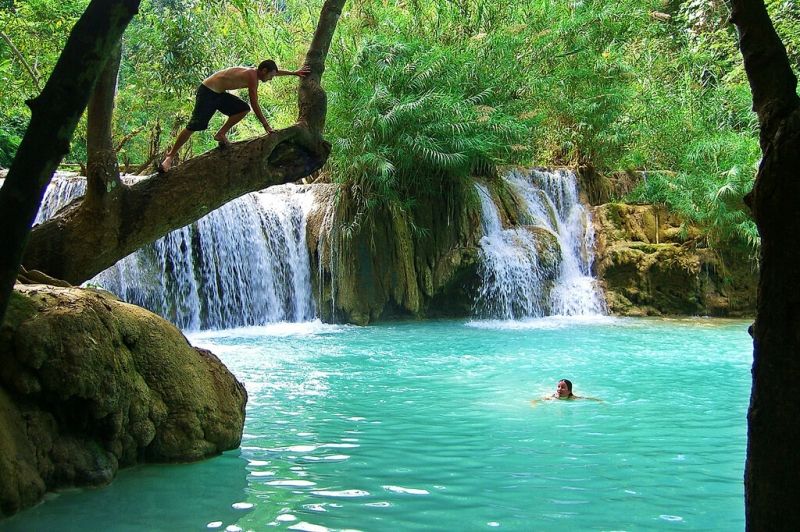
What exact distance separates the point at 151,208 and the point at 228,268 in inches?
341

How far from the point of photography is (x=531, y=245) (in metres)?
15.7

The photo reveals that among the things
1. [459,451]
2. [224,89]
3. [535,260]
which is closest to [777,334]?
[459,451]

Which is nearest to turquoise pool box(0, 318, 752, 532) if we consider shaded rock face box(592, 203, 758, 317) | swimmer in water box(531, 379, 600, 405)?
swimmer in water box(531, 379, 600, 405)

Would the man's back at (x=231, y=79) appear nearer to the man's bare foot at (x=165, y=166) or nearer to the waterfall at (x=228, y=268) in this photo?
the man's bare foot at (x=165, y=166)

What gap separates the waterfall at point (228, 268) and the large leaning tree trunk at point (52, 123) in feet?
33.9

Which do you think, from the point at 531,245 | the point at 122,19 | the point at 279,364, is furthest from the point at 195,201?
the point at 531,245

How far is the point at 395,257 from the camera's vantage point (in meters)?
14.9

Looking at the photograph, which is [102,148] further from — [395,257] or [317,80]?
[395,257]

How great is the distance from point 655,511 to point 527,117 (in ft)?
43.7

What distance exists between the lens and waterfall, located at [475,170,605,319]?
1519 centimetres

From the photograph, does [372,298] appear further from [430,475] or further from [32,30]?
[430,475]

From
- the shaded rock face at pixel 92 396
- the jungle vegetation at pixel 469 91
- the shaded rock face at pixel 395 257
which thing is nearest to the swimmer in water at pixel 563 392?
the shaded rock face at pixel 92 396

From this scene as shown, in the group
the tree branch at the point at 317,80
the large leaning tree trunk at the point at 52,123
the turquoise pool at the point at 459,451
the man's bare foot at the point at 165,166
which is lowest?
the turquoise pool at the point at 459,451

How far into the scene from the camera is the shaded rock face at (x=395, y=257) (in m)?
14.6
